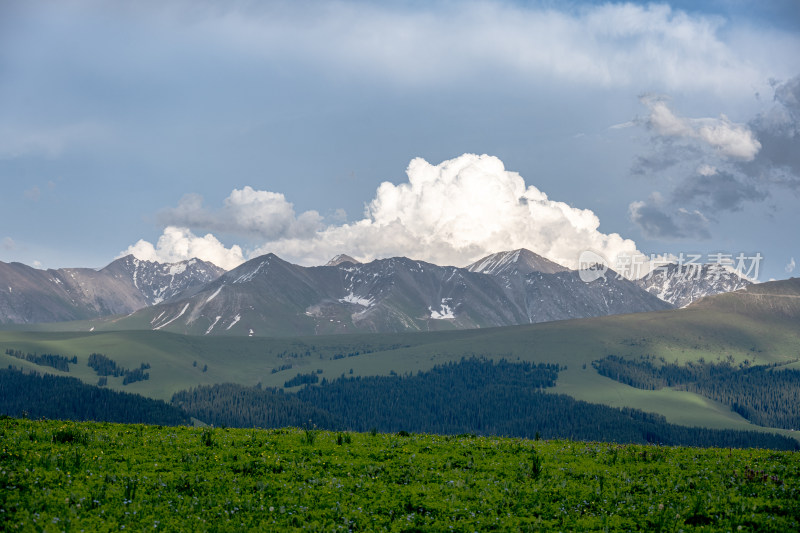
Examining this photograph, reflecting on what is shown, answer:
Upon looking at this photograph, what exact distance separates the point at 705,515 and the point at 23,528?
19767 mm

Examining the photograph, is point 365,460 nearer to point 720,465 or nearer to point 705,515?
point 705,515

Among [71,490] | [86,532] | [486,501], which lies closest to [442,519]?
[486,501]

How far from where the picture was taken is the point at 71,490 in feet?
65.7

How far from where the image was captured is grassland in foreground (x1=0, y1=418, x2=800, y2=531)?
1925 centimetres

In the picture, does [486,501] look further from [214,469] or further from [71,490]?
[71,490]

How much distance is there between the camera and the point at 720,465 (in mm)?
25656

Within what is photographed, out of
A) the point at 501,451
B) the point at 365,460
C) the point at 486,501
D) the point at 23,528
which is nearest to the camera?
the point at 23,528

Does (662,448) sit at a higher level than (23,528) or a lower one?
higher

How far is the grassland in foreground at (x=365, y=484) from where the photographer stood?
19.2 m

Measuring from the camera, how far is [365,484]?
73.2 feet

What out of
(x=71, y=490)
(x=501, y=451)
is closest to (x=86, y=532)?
(x=71, y=490)

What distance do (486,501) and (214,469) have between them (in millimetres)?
9712

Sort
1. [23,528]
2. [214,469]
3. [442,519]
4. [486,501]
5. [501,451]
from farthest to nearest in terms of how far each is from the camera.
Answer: [501,451], [214,469], [486,501], [442,519], [23,528]

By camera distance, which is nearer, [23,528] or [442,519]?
[23,528]
